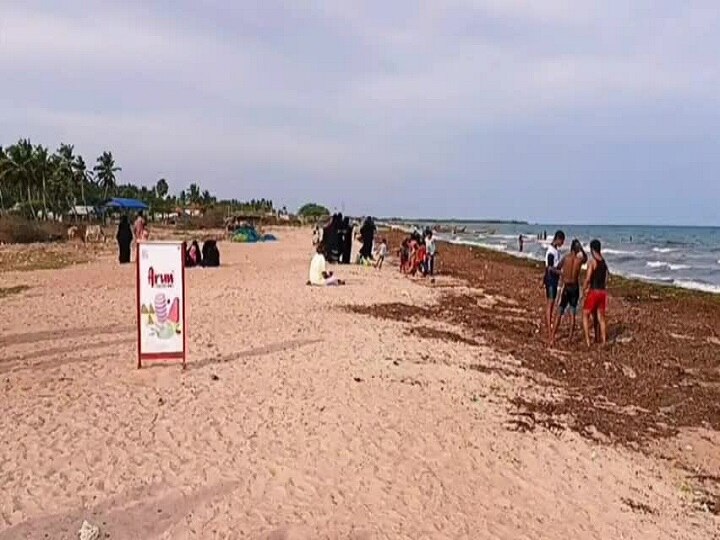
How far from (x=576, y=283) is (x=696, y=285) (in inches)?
784

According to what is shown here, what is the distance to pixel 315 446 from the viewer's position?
6012 millimetres

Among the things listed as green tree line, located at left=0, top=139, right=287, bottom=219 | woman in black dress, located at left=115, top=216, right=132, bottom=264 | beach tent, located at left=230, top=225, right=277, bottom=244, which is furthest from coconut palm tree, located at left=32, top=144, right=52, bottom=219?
woman in black dress, located at left=115, top=216, right=132, bottom=264

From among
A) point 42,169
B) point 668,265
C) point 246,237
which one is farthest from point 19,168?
point 668,265

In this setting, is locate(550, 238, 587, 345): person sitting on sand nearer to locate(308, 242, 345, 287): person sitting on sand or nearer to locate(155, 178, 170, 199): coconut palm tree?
locate(308, 242, 345, 287): person sitting on sand

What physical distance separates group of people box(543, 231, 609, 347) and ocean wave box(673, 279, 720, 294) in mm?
15875

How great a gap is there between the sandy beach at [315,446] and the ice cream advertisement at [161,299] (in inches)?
11.9

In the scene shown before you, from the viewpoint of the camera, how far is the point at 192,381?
782 centimetres

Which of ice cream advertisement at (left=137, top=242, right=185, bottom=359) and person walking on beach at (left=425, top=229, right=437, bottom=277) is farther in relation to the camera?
person walking on beach at (left=425, top=229, right=437, bottom=277)

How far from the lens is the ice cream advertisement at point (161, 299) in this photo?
807 cm

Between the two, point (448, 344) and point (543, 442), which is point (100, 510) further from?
point (448, 344)

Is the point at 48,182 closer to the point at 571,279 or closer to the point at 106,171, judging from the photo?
the point at 106,171

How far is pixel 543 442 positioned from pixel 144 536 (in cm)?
374

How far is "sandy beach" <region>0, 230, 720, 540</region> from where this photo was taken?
15.6 feet

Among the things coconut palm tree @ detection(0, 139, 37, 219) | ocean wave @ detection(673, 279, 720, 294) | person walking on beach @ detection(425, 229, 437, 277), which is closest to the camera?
person walking on beach @ detection(425, 229, 437, 277)
